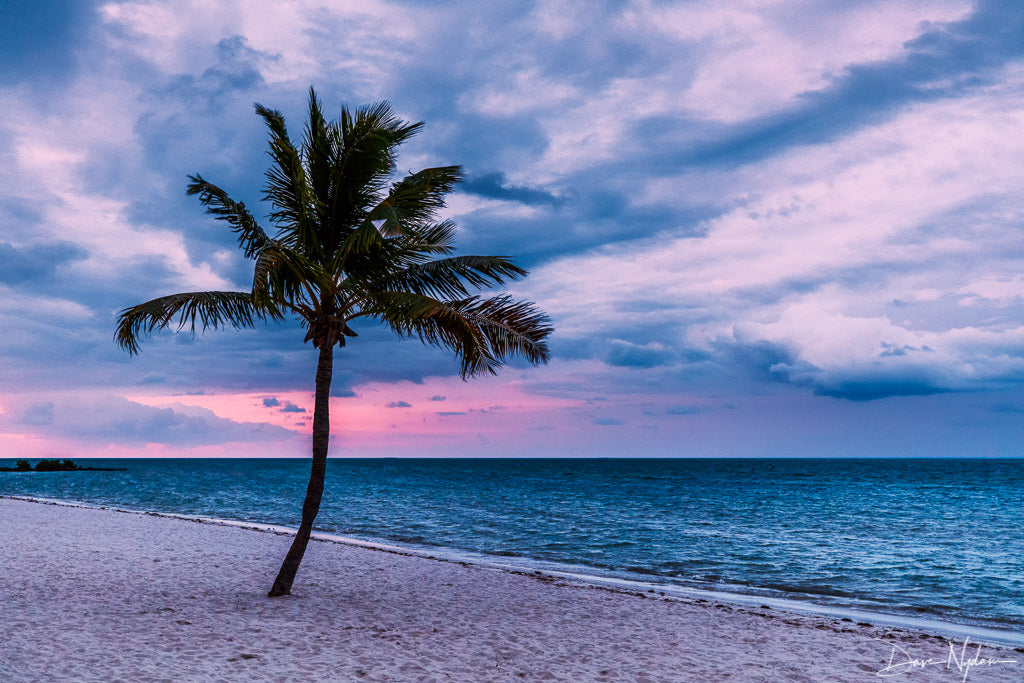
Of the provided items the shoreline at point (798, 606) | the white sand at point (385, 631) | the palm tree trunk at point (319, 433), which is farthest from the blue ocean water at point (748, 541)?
the palm tree trunk at point (319, 433)

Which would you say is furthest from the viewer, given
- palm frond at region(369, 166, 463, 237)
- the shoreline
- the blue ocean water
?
the blue ocean water

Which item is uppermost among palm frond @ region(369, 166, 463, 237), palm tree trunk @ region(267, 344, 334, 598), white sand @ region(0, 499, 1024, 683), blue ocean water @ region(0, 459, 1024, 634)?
palm frond @ region(369, 166, 463, 237)

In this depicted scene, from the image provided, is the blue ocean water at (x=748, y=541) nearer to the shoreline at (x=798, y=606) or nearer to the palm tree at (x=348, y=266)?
the shoreline at (x=798, y=606)

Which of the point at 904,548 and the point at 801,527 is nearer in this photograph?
the point at 904,548

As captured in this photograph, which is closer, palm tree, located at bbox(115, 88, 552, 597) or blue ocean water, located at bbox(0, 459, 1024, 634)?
palm tree, located at bbox(115, 88, 552, 597)

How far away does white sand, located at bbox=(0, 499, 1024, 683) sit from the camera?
26.9 feet

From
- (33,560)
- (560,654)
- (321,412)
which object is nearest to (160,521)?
(33,560)

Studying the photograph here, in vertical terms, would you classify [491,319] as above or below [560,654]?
above

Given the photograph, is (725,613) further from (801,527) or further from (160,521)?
(801,527)

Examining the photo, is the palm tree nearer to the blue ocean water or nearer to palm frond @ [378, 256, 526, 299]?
palm frond @ [378, 256, 526, 299]

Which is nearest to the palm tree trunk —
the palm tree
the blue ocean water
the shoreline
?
the palm tree

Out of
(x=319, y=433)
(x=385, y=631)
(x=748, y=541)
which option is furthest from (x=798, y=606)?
(x=748, y=541)

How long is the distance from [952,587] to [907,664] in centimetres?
1205

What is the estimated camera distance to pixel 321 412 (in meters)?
11.6
